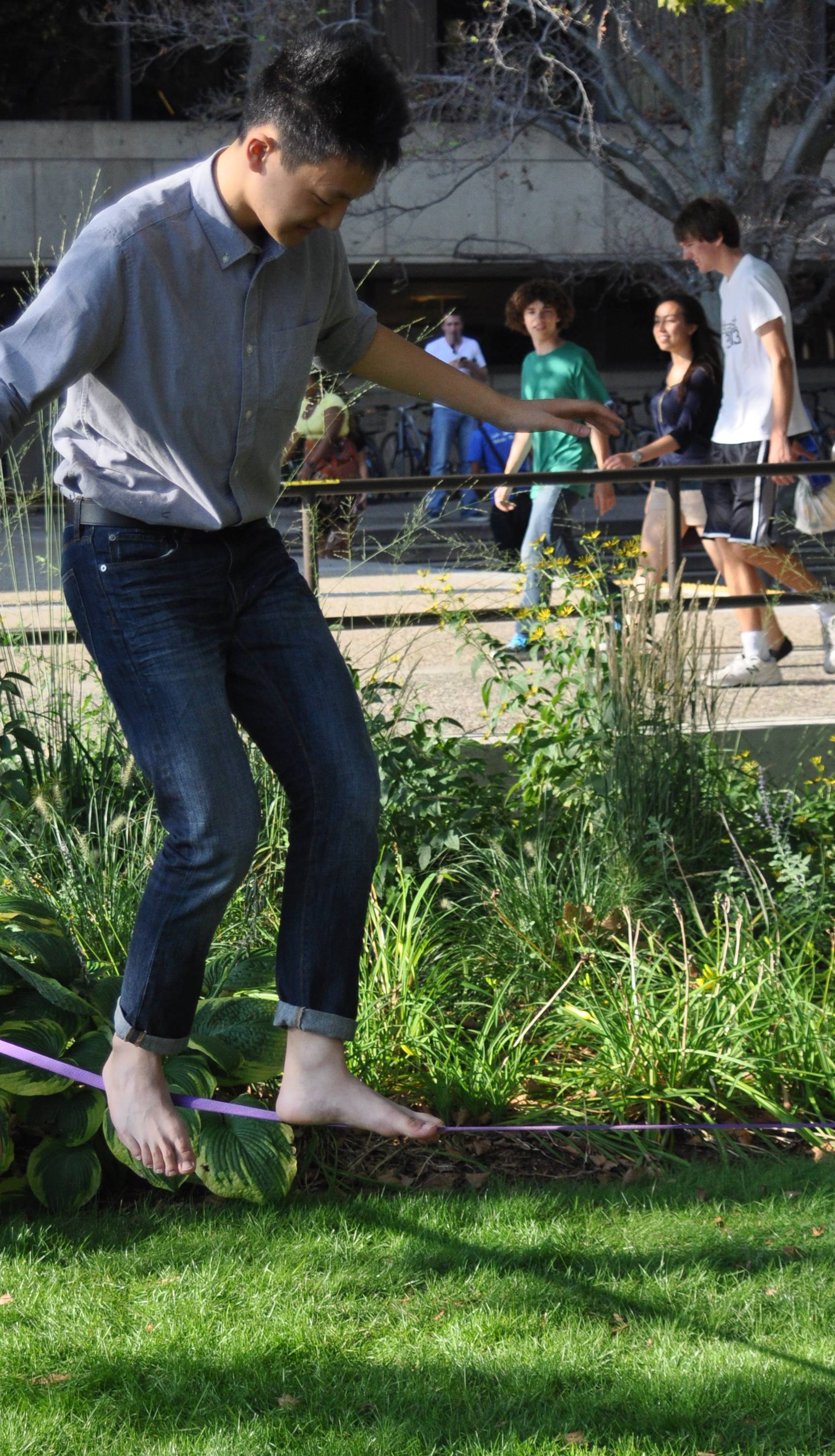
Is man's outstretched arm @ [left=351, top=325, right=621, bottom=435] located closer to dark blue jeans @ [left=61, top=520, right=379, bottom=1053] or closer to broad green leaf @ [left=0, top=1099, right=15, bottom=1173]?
dark blue jeans @ [left=61, top=520, right=379, bottom=1053]

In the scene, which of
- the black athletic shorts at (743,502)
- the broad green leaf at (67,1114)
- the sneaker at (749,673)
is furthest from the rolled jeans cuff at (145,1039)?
the black athletic shorts at (743,502)

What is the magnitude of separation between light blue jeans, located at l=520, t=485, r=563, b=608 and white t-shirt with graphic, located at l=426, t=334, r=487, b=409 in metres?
8.97

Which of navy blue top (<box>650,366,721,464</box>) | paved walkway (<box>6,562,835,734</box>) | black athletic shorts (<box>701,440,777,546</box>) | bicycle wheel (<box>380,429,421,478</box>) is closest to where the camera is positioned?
paved walkway (<box>6,562,835,734</box>)

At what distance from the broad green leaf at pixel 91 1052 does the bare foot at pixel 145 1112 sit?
54 centimetres

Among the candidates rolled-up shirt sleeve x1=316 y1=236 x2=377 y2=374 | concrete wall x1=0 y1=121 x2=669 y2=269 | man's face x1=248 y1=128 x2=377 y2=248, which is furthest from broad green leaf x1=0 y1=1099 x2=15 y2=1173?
concrete wall x1=0 y1=121 x2=669 y2=269

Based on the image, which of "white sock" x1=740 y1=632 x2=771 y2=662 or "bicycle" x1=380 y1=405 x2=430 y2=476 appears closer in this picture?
"white sock" x1=740 y1=632 x2=771 y2=662

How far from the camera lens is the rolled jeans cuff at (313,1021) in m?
2.94

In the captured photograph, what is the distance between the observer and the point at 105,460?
106 inches

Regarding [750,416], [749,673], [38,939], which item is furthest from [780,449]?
[38,939]

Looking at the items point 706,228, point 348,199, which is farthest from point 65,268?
point 706,228

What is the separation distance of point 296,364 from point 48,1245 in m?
1.82

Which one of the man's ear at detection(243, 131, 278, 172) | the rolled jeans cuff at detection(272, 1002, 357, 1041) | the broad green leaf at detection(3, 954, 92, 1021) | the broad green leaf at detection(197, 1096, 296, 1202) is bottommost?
the broad green leaf at detection(197, 1096, 296, 1202)

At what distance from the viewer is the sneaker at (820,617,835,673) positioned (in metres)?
6.57

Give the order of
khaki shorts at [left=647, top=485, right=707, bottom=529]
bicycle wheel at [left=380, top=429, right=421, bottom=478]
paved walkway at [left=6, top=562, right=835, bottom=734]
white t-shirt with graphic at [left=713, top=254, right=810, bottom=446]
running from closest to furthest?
paved walkway at [left=6, top=562, right=835, bottom=734] < white t-shirt with graphic at [left=713, top=254, right=810, bottom=446] < khaki shorts at [left=647, top=485, right=707, bottom=529] < bicycle wheel at [left=380, top=429, right=421, bottom=478]
